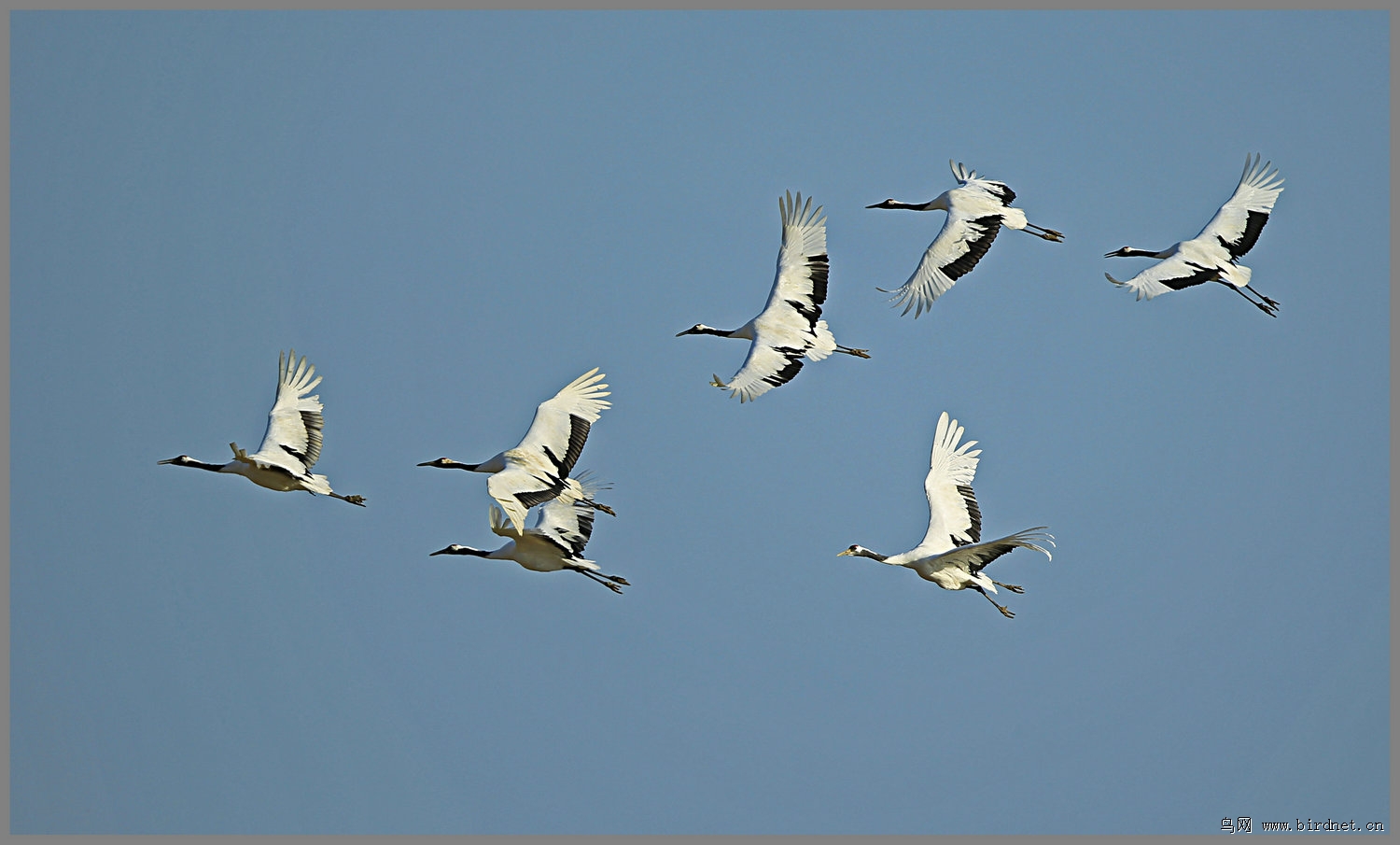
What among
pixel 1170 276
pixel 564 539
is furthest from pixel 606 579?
pixel 1170 276

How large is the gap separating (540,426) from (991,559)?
23.3 ft

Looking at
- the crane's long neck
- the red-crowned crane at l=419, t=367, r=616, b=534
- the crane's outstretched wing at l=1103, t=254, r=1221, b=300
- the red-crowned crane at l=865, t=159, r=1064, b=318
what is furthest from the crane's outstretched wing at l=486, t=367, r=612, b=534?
the crane's outstretched wing at l=1103, t=254, r=1221, b=300

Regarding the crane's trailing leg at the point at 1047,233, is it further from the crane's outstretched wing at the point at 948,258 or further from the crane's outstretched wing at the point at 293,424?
the crane's outstretched wing at the point at 293,424

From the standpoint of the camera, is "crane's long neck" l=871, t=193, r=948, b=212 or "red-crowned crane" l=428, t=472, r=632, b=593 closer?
"red-crowned crane" l=428, t=472, r=632, b=593

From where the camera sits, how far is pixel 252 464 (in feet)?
98.8

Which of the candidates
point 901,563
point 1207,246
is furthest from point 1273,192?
point 901,563

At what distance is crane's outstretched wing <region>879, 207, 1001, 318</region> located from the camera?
99.8 ft

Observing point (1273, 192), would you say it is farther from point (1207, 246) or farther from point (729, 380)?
point (729, 380)

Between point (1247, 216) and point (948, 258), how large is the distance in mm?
5650

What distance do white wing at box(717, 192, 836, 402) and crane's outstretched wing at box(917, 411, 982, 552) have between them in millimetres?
2473

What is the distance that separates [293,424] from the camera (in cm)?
3062

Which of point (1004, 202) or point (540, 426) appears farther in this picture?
point (1004, 202)

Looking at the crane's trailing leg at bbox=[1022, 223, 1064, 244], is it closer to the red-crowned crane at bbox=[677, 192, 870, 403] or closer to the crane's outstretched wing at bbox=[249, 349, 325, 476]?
the red-crowned crane at bbox=[677, 192, 870, 403]

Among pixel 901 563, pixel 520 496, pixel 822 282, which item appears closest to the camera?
pixel 520 496
